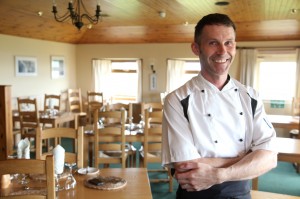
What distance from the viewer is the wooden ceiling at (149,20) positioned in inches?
176

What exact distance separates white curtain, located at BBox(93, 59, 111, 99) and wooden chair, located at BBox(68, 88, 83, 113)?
526mm

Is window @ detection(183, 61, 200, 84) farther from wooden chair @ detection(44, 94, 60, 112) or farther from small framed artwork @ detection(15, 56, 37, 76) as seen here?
small framed artwork @ detection(15, 56, 37, 76)

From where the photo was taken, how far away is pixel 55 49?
7.17 meters

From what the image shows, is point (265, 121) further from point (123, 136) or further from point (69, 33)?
point (69, 33)

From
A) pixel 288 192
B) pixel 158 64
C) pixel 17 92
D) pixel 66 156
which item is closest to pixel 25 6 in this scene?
pixel 17 92

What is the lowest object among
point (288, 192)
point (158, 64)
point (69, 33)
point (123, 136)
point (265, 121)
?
point (288, 192)

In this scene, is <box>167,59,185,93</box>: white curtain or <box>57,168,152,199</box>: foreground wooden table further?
<box>167,59,185,93</box>: white curtain

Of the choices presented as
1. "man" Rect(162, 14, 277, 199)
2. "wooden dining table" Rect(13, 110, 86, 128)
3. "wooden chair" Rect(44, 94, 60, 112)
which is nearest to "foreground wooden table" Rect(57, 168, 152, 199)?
"man" Rect(162, 14, 277, 199)

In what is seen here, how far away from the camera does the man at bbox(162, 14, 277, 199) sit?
1.32m

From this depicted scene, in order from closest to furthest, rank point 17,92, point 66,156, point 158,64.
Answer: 1. point 66,156
2. point 17,92
3. point 158,64

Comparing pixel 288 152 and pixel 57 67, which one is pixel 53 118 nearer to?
pixel 57 67

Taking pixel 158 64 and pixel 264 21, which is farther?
pixel 158 64

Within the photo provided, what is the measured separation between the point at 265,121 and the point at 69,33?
20.6ft

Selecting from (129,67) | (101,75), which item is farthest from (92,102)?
(129,67)
